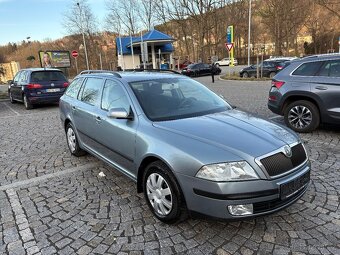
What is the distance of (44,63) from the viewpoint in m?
33.1

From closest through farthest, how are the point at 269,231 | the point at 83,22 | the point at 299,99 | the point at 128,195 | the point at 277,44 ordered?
the point at 269,231, the point at 128,195, the point at 299,99, the point at 83,22, the point at 277,44

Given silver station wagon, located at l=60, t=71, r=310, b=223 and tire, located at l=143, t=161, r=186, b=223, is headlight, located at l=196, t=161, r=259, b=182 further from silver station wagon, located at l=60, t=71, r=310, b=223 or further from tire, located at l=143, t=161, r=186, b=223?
tire, located at l=143, t=161, r=186, b=223

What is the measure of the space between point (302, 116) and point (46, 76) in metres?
10.3

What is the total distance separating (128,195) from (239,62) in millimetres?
64366

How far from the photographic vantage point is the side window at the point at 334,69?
6.36 meters

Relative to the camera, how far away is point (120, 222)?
3539 millimetres

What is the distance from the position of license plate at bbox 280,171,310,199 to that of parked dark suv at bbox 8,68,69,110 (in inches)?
456

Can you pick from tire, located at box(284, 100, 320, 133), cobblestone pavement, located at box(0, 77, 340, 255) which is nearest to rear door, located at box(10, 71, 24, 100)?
cobblestone pavement, located at box(0, 77, 340, 255)

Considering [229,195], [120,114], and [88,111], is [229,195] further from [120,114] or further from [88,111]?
[88,111]

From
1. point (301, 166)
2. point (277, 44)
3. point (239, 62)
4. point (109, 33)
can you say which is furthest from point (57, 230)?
point (239, 62)

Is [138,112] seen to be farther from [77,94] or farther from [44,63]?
[44,63]

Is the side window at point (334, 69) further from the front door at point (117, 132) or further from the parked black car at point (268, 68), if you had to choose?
the parked black car at point (268, 68)

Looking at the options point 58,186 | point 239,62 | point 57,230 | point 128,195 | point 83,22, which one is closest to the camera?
point 57,230

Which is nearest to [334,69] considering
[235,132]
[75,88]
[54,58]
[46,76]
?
[235,132]
